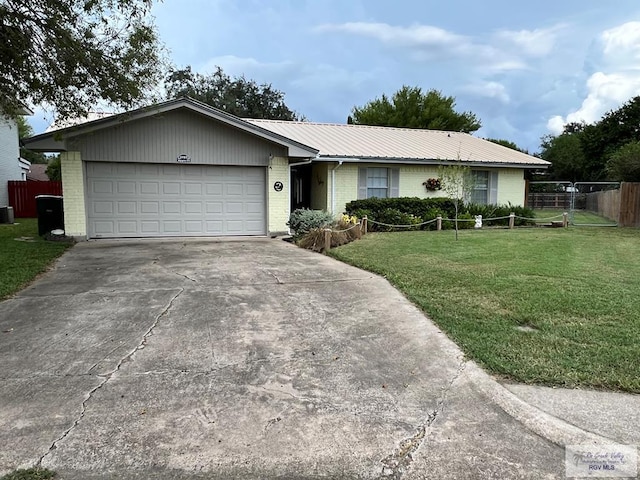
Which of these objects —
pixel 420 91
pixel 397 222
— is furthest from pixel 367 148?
pixel 420 91

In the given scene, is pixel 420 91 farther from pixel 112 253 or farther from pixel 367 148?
pixel 112 253

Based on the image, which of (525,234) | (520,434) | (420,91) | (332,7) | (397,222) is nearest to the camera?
(520,434)

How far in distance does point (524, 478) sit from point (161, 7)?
31.7 ft

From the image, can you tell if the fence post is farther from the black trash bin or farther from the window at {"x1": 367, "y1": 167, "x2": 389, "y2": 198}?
the black trash bin

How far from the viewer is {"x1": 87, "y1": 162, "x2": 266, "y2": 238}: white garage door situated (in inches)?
513

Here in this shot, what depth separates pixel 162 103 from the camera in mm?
11984

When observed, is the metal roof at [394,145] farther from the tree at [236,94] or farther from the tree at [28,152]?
the tree at [28,152]

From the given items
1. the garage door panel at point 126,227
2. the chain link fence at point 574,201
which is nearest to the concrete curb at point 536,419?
the garage door panel at point 126,227

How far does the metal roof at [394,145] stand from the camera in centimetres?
1662

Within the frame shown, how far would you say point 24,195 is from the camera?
21734 millimetres

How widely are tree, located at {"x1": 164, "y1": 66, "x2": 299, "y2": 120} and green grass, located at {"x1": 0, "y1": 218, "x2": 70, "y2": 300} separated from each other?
90.7 ft

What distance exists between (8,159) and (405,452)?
25012mm

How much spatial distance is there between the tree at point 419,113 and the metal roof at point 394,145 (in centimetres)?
1992

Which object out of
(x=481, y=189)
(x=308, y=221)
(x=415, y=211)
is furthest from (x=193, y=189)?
(x=481, y=189)
